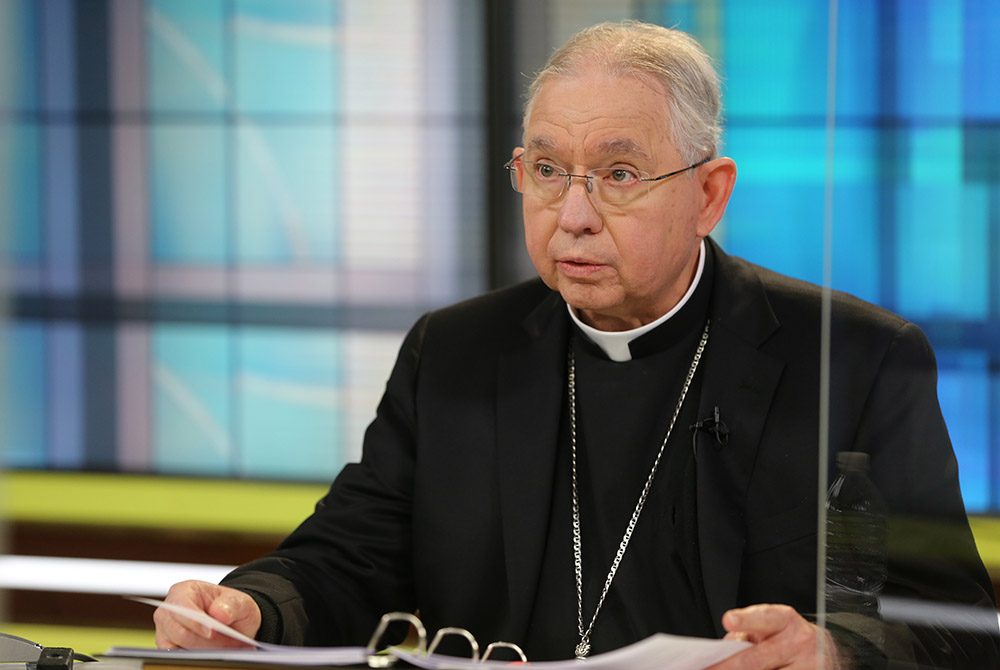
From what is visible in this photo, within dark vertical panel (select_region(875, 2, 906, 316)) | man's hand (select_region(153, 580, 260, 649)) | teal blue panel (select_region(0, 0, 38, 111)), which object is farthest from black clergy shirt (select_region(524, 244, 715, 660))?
teal blue panel (select_region(0, 0, 38, 111))

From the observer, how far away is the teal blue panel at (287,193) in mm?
3682

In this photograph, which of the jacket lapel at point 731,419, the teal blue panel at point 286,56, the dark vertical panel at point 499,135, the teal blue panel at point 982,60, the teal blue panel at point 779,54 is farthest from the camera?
the teal blue panel at point 286,56

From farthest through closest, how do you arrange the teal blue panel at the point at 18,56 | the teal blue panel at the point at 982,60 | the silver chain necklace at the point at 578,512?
the teal blue panel at the point at 18,56 → the silver chain necklace at the point at 578,512 → the teal blue panel at the point at 982,60

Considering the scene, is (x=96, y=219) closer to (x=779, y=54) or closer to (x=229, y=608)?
(x=779, y=54)

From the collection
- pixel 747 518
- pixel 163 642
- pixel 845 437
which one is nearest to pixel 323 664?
pixel 163 642

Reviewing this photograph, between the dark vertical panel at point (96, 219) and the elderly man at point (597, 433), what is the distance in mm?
2275

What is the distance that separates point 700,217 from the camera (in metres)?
1.77

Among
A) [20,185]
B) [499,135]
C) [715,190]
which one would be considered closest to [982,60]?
[715,190]

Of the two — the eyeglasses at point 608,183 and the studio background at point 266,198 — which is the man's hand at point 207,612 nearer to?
the eyeglasses at point 608,183

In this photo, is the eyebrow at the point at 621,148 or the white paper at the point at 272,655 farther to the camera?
the eyebrow at the point at 621,148

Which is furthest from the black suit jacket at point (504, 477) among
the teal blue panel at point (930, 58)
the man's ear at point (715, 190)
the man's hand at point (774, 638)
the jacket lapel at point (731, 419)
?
the teal blue panel at point (930, 58)

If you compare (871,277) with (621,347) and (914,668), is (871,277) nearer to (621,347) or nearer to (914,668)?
(914,668)

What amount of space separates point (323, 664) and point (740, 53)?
9.19 feet

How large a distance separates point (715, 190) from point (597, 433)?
455 mm
